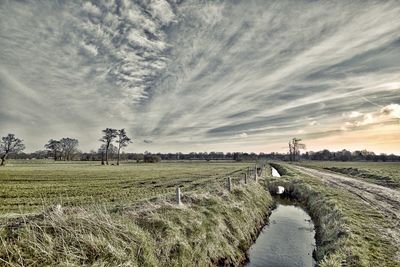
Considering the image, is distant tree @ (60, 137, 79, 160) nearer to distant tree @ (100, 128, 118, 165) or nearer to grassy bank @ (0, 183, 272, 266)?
distant tree @ (100, 128, 118, 165)

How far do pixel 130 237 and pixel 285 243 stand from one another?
387 inches

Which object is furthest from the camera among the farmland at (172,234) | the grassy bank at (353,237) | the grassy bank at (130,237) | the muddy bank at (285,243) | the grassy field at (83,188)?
the grassy field at (83,188)

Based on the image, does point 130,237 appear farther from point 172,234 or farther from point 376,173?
point 376,173

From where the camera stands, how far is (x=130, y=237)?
7898 millimetres

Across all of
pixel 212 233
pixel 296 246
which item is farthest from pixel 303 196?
pixel 212 233

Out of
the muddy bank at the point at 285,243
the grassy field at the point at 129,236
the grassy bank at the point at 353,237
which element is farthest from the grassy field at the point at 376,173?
the grassy field at the point at 129,236

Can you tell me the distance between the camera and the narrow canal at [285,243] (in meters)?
12.0

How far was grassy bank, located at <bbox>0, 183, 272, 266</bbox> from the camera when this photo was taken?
19.7 ft

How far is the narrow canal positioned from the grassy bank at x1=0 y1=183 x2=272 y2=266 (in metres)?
0.90

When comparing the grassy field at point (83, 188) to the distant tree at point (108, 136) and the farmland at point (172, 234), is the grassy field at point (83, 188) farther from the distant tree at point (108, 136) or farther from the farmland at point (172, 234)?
the distant tree at point (108, 136)

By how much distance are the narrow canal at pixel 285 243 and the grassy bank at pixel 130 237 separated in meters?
0.90

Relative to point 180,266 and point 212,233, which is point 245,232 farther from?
point 180,266

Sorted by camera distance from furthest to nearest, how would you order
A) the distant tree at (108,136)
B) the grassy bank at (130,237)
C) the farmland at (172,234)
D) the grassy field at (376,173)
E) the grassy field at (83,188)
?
the distant tree at (108,136)
the grassy field at (376,173)
the grassy field at (83,188)
the farmland at (172,234)
the grassy bank at (130,237)

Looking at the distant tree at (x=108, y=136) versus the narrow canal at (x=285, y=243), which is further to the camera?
the distant tree at (x=108, y=136)
